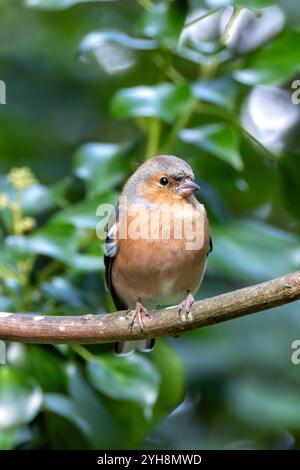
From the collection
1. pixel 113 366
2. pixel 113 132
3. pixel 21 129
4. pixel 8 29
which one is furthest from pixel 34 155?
pixel 113 366

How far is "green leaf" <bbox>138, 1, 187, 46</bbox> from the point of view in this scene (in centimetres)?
476

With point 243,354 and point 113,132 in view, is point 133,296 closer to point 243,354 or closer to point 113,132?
point 243,354

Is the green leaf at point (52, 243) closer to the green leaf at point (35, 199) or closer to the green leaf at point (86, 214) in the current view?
the green leaf at point (86, 214)

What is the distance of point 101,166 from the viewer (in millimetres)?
5074

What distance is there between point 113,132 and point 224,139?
102 inches

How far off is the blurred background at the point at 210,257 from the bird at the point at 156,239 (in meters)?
0.14

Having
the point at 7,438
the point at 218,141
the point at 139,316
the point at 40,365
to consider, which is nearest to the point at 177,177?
the point at 218,141

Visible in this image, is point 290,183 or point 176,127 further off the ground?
point 176,127

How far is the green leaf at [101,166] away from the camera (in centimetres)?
503

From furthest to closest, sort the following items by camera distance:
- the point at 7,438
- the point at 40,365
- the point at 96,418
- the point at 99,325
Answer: the point at 96,418, the point at 40,365, the point at 7,438, the point at 99,325

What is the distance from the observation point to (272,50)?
196 inches

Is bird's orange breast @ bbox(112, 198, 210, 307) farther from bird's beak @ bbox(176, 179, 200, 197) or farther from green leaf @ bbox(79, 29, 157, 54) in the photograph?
green leaf @ bbox(79, 29, 157, 54)

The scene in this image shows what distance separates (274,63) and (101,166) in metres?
1.22

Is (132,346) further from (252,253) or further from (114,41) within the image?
(114,41)
